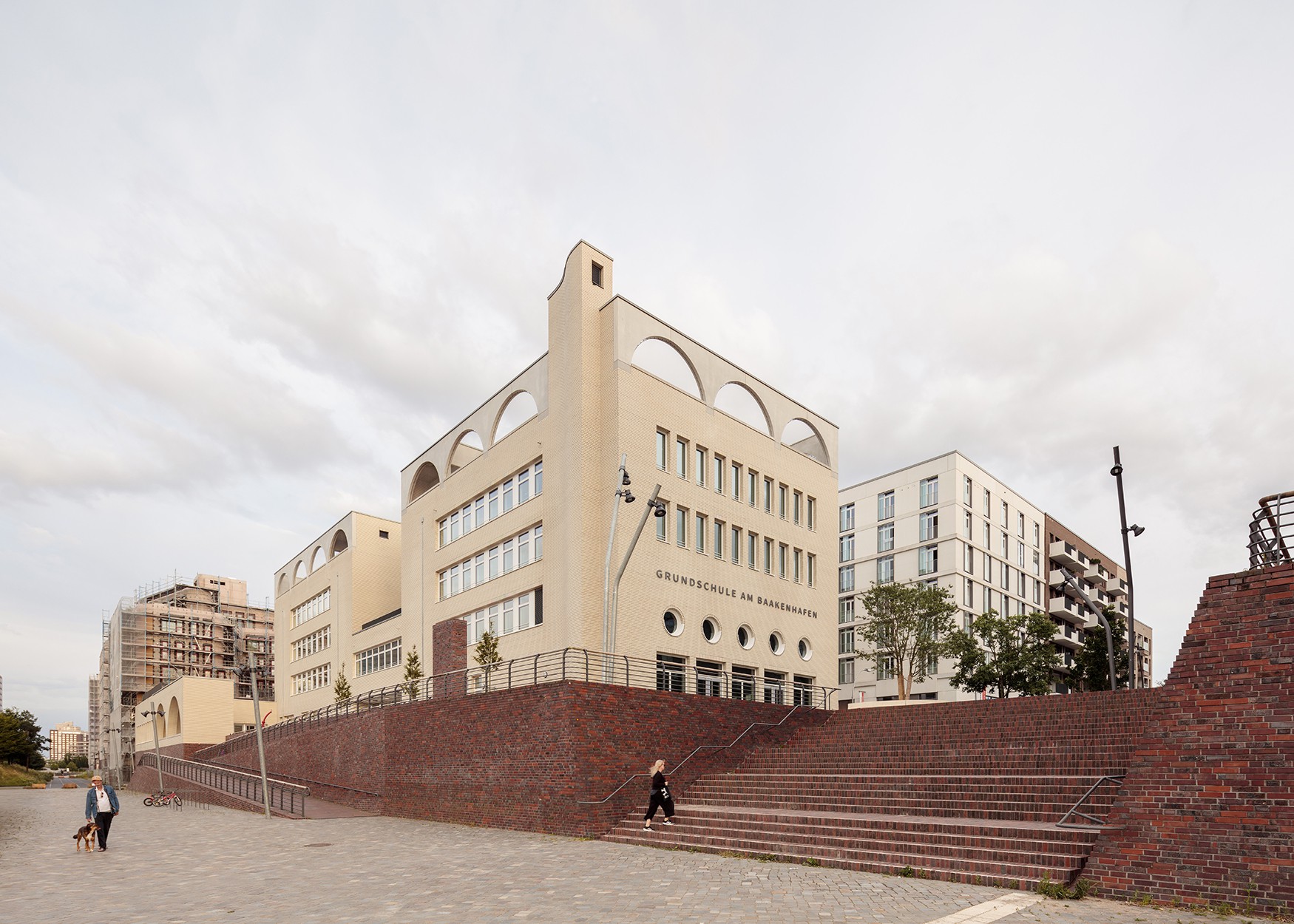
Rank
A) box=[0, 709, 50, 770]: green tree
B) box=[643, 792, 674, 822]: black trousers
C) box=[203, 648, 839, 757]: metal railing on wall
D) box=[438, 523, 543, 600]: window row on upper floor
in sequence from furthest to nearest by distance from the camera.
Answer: box=[0, 709, 50, 770]: green tree, box=[438, 523, 543, 600]: window row on upper floor, box=[203, 648, 839, 757]: metal railing on wall, box=[643, 792, 674, 822]: black trousers

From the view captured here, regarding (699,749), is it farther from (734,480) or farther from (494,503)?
(494,503)

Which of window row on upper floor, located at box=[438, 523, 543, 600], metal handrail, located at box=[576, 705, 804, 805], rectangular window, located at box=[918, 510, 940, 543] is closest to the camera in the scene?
metal handrail, located at box=[576, 705, 804, 805]

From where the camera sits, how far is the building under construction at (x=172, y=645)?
297ft

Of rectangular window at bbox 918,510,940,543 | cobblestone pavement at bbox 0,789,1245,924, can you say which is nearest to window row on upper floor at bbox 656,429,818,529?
cobblestone pavement at bbox 0,789,1245,924

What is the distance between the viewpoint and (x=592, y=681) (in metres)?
24.7

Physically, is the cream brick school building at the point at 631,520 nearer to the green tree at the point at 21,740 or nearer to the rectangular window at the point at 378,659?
the rectangular window at the point at 378,659

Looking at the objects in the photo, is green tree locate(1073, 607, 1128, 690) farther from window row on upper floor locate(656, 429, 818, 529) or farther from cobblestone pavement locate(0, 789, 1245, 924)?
cobblestone pavement locate(0, 789, 1245, 924)

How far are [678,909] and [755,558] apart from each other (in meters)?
23.0

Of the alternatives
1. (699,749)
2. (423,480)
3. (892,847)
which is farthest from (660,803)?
(423,480)

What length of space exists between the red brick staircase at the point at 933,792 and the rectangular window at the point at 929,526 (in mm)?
39238

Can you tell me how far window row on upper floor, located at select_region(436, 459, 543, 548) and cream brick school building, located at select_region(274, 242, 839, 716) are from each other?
8 cm

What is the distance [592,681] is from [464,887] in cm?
1174

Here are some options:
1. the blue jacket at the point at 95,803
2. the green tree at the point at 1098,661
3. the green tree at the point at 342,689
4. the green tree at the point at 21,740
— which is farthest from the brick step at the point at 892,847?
the green tree at the point at 21,740

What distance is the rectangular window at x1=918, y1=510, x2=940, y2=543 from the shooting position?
6166cm
